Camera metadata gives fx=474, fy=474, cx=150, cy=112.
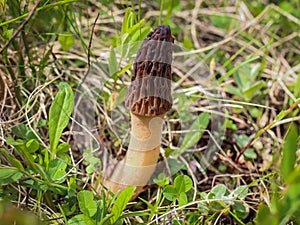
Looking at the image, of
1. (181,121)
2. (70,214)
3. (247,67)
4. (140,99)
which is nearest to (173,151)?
(181,121)

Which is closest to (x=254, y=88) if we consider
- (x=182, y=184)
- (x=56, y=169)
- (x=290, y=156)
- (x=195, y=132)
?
(x=195, y=132)

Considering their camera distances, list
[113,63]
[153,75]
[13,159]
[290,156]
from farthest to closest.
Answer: [113,63], [153,75], [13,159], [290,156]

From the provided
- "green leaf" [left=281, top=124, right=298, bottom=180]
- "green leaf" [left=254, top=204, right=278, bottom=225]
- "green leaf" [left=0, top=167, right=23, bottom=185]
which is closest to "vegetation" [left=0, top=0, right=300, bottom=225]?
"green leaf" [left=0, top=167, right=23, bottom=185]

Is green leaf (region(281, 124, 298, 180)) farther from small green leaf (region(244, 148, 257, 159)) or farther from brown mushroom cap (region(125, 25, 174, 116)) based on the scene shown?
small green leaf (region(244, 148, 257, 159))

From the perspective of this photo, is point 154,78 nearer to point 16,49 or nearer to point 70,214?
point 70,214

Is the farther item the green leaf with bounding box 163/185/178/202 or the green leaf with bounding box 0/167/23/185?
the green leaf with bounding box 163/185/178/202

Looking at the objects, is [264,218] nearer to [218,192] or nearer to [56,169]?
[218,192]

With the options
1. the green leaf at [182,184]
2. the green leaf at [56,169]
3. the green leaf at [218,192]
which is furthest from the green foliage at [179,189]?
the green leaf at [56,169]
